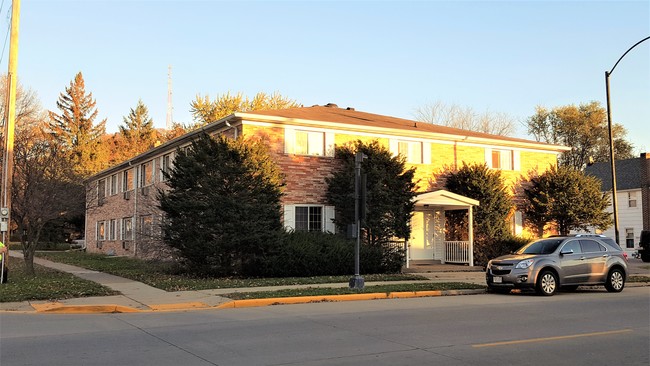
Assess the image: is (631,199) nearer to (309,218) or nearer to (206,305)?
(309,218)

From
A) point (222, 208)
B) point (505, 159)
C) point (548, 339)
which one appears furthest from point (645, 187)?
point (548, 339)

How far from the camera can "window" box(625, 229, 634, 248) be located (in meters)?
42.7

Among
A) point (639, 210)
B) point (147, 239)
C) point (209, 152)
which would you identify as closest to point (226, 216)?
point (209, 152)

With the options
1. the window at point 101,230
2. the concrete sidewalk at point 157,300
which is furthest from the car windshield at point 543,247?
the window at point 101,230

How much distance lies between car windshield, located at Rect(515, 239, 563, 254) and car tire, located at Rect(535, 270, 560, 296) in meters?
0.72

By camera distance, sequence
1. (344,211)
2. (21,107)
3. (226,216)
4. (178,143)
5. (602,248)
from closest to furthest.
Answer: (602,248)
(226,216)
(344,211)
(178,143)
(21,107)

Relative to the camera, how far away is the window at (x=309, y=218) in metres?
22.5

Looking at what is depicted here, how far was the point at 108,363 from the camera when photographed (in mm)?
7105

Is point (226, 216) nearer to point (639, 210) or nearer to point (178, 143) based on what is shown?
point (178, 143)

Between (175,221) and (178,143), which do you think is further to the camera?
(178,143)

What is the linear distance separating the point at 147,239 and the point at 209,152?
529cm

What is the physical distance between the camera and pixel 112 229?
121ft

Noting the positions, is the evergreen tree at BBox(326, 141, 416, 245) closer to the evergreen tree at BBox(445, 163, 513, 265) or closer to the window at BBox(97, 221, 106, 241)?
the evergreen tree at BBox(445, 163, 513, 265)

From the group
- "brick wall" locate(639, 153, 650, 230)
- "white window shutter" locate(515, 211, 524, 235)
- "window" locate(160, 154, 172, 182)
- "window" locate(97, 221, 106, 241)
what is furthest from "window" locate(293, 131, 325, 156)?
"brick wall" locate(639, 153, 650, 230)
